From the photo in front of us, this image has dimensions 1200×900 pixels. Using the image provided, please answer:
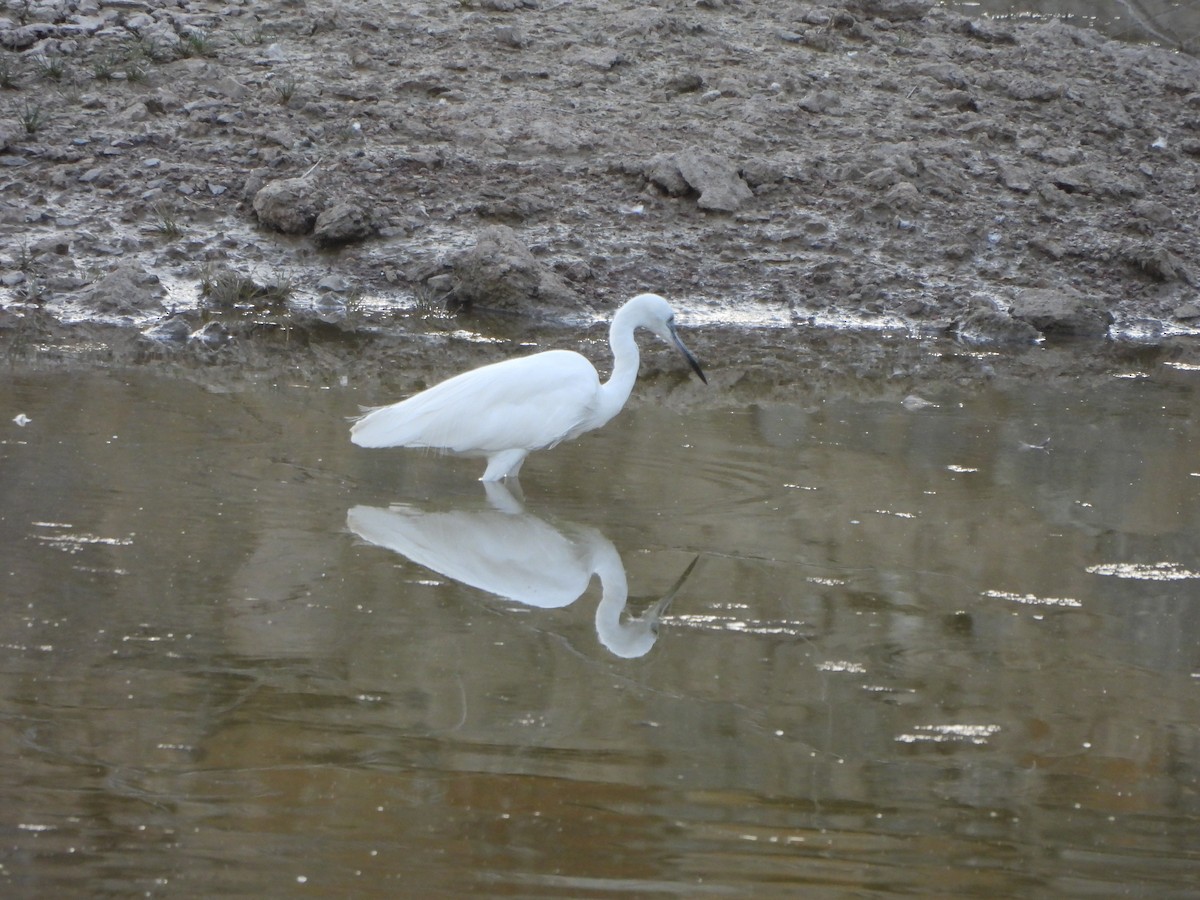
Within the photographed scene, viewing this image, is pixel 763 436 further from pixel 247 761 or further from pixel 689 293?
pixel 247 761

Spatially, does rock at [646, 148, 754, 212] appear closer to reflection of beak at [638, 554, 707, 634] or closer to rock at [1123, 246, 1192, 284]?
rock at [1123, 246, 1192, 284]

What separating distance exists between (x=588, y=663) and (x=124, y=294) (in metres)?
5.65

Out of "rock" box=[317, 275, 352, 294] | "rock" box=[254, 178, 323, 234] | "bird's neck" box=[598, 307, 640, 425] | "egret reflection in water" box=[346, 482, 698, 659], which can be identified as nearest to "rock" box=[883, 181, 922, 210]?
"rock" box=[317, 275, 352, 294]

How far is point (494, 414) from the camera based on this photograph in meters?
6.38

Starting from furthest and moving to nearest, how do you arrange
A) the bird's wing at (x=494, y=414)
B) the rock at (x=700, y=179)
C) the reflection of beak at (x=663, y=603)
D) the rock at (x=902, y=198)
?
the rock at (x=902, y=198) < the rock at (x=700, y=179) < the bird's wing at (x=494, y=414) < the reflection of beak at (x=663, y=603)

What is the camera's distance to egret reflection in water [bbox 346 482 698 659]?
4844 millimetres

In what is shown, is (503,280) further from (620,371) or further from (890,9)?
(890,9)

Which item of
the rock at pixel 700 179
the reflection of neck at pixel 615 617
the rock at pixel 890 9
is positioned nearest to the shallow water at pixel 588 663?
the reflection of neck at pixel 615 617

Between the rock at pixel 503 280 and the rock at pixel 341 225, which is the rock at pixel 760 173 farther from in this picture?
the rock at pixel 341 225

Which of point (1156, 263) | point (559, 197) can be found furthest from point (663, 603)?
point (1156, 263)

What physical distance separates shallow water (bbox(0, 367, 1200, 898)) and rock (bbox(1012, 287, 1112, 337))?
9.96 feet

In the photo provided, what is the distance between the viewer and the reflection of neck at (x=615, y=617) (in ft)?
15.0

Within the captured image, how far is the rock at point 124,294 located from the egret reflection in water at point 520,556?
13.0 feet

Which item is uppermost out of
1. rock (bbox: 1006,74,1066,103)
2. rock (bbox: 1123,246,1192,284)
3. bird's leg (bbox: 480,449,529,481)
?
bird's leg (bbox: 480,449,529,481)
